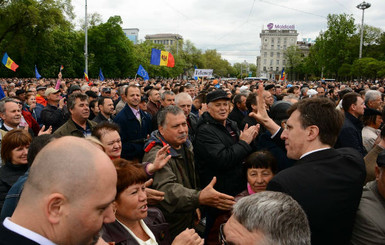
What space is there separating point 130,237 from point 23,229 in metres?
1.14

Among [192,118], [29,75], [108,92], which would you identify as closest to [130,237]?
[192,118]

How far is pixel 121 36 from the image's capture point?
4934 centimetres

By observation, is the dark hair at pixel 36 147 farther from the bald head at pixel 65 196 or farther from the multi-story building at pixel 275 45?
the multi-story building at pixel 275 45

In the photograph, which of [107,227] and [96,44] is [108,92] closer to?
[107,227]

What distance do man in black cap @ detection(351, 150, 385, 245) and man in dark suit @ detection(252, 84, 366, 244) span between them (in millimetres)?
80

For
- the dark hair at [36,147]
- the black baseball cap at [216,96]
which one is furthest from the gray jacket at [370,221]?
the dark hair at [36,147]

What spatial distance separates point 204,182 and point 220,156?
21.1 inches

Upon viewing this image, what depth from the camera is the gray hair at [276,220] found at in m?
1.40

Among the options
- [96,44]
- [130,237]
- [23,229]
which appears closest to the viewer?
[23,229]

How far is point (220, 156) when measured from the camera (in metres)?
3.27

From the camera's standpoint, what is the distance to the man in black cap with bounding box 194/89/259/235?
3.29 m

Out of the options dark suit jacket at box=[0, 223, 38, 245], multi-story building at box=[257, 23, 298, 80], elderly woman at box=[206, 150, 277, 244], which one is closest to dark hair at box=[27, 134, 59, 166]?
dark suit jacket at box=[0, 223, 38, 245]

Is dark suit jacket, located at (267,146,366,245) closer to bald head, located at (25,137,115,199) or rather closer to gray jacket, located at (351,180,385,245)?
gray jacket, located at (351,180,385,245)

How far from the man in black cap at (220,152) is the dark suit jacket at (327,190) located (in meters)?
1.29
